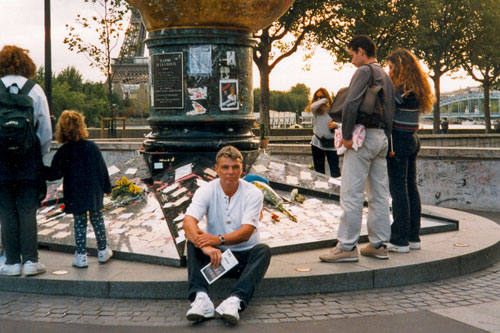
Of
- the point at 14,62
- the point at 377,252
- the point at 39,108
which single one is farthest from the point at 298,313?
the point at 14,62

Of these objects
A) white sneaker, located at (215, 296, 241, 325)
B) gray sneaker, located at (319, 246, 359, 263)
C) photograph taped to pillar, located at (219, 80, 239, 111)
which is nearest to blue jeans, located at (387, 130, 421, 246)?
gray sneaker, located at (319, 246, 359, 263)

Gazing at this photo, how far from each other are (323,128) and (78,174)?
5.12 meters

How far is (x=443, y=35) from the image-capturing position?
36.5 m

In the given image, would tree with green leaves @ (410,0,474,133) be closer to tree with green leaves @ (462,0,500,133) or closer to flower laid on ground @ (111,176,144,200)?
tree with green leaves @ (462,0,500,133)

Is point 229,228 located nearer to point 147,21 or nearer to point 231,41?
point 231,41

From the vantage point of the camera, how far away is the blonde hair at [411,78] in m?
5.66

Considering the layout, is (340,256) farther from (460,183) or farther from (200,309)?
(460,183)

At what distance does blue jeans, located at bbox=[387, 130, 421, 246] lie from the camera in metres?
5.73

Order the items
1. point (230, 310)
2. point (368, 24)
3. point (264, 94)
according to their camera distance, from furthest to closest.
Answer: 1. point (368, 24)
2. point (264, 94)
3. point (230, 310)

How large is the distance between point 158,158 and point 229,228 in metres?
3.37

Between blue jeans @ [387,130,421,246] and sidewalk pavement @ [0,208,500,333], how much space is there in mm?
802

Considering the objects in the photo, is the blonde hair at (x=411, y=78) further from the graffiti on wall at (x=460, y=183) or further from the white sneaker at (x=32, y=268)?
the graffiti on wall at (x=460, y=183)

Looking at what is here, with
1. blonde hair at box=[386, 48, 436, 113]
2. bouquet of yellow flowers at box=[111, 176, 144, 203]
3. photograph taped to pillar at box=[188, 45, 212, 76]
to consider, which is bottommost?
bouquet of yellow flowers at box=[111, 176, 144, 203]

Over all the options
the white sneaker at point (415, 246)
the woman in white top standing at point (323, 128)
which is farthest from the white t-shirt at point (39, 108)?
the woman in white top standing at point (323, 128)
